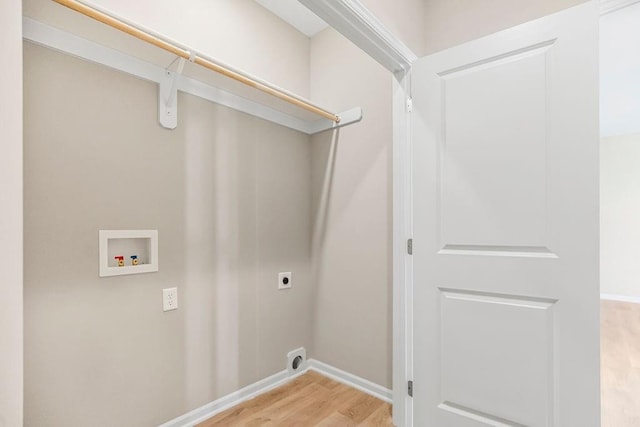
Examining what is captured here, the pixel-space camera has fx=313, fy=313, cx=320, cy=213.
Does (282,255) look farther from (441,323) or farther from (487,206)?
(487,206)

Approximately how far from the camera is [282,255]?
2.21 meters

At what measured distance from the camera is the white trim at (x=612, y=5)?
129cm

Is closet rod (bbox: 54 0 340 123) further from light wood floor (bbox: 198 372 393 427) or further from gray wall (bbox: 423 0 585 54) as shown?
light wood floor (bbox: 198 372 393 427)

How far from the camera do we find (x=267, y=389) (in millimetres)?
2039

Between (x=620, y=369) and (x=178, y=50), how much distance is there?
3.64 m

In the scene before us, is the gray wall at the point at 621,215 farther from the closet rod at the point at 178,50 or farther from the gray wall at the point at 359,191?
the closet rod at the point at 178,50

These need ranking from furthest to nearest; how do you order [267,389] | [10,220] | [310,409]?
[267,389]
[310,409]
[10,220]

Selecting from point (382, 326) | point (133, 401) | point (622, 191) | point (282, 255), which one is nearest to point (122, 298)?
point (133, 401)

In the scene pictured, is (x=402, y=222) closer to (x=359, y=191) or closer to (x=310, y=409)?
(x=359, y=191)

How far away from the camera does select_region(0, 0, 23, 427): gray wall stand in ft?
2.15

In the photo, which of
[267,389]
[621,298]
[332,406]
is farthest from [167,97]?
[621,298]

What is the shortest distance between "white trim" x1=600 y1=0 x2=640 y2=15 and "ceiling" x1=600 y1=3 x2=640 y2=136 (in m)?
0.03

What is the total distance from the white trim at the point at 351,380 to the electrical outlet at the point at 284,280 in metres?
0.62

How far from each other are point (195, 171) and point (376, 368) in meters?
1.64
